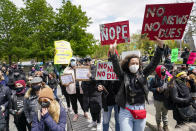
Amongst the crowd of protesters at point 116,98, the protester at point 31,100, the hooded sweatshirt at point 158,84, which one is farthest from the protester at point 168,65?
the protester at point 31,100

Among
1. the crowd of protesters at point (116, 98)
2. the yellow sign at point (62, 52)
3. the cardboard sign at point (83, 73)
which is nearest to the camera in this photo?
the crowd of protesters at point (116, 98)

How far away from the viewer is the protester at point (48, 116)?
1.97 m

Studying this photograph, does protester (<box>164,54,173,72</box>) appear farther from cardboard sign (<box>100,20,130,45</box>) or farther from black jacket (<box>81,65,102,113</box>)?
cardboard sign (<box>100,20,130,45</box>)

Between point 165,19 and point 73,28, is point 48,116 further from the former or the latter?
point 73,28

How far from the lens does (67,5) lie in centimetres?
2025

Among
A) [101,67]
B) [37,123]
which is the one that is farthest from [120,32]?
[37,123]

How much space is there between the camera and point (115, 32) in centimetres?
317

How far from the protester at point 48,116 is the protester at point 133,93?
96 centimetres

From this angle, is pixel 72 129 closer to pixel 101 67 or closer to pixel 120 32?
pixel 101 67

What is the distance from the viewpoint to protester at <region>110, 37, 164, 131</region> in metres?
2.24

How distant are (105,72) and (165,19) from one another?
62.7 inches

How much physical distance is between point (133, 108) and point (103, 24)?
196 centimetres

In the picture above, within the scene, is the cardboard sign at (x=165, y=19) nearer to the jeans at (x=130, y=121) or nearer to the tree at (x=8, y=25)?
the jeans at (x=130, y=121)

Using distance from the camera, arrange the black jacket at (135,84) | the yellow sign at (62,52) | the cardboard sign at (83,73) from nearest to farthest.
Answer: the black jacket at (135,84), the cardboard sign at (83,73), the yellow sign at (62,52)
